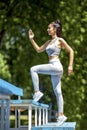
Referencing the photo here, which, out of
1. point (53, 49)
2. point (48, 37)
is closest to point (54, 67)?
point (53, 49)

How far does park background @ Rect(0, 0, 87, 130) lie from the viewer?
30.8 meters

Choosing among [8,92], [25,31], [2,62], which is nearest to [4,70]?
[2,62]

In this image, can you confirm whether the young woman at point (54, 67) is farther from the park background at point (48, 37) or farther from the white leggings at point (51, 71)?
the park background at point (48, 37)

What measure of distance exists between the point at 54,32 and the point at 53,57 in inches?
16.8

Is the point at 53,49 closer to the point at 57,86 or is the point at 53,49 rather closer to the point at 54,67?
the point at 54,67

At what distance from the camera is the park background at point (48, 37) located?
101 ft

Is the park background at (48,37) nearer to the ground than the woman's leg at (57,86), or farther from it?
farther from it

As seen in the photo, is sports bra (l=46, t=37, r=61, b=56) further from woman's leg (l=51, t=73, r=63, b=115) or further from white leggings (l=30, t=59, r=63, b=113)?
woman's leg (l=51, t=73, r=63, b=115)

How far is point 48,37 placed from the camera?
31.9 meters

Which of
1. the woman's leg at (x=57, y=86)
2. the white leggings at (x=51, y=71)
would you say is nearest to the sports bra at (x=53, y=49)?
the white leggings at (x=51, y=71)

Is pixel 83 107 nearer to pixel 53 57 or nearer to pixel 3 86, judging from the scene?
pixel 3 86

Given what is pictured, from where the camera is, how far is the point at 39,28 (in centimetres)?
3356

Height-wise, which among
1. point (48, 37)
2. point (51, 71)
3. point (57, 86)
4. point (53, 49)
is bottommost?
point (57, 86)

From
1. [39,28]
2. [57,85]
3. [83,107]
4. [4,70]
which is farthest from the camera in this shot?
[4,70]
